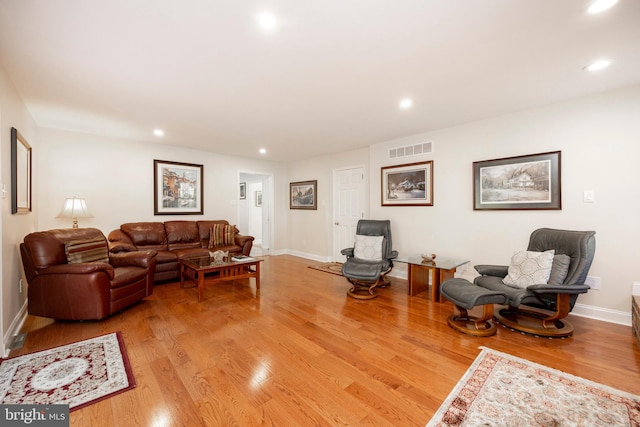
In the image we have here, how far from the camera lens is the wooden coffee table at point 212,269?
11.3 ft

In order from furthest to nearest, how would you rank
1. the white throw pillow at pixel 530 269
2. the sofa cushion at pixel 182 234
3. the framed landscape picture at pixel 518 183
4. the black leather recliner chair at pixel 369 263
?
the sofa cushion at pixel 182 234 < the black leather recliner chair at pixel 369 263 < the framed landscape picture at pixel 518 183 < the white throw pillow at pixel 530 269

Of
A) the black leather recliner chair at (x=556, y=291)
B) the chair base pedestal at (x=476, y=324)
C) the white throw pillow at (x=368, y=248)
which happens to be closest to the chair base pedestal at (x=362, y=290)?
the white throw pillow at (x=368, y=248)

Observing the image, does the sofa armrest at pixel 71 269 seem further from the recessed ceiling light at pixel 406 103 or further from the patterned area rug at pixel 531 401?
the recessed ceiling light at pixel 406 103

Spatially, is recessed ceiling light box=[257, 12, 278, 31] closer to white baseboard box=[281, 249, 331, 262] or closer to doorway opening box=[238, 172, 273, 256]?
white baseboard box=[281, 249, 331, 262]

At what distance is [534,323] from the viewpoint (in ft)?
8.95

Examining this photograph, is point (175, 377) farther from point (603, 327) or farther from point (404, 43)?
point (603, 327)

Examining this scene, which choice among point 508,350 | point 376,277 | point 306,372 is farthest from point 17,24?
point 508,350

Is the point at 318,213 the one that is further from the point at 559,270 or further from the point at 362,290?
the point at 559,270

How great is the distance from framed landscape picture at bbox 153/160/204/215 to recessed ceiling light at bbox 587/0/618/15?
18.5ft

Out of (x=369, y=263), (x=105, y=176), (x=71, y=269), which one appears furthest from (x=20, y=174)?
(x=369, y=263)

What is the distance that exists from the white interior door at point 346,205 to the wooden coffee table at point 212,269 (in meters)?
2.30

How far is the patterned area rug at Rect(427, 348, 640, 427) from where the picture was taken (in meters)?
1.52

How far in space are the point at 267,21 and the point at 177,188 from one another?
436cm

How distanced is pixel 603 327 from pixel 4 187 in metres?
5.83
